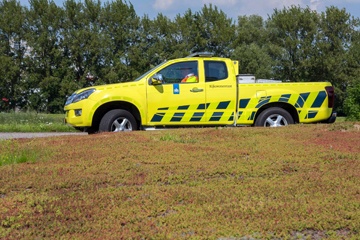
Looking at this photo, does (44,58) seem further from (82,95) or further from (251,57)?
(82,95)

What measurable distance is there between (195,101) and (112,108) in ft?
5.65

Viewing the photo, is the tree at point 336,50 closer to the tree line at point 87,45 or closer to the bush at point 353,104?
the tree line at point 87,45

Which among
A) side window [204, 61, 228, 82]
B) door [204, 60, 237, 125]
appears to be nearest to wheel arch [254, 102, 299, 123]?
door [204, 60, 237, 125]

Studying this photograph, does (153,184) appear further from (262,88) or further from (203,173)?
(262,88)

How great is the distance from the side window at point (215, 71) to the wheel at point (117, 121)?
1.84m

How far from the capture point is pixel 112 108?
1105 cm

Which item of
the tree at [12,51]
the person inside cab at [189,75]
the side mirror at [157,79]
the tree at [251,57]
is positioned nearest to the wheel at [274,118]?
the person inside cab at [189,75]

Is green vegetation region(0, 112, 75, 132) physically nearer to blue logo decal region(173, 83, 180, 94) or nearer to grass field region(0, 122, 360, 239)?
blue logo decal region(173, 83, 180, 94)

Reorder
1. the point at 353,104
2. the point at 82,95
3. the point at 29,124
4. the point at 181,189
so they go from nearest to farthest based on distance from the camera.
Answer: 1. the point at 181,189
2. the point at 82,95
3. the point at 353,104
4. the point at 29,124

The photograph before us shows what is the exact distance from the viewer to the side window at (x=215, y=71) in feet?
37.4

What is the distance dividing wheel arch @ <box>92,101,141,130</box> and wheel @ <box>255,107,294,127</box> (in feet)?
8.32

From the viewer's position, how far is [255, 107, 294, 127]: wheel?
11211 mm

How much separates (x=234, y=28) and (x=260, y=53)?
136 inches

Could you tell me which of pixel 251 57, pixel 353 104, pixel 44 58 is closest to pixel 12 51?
pixel 44 58
